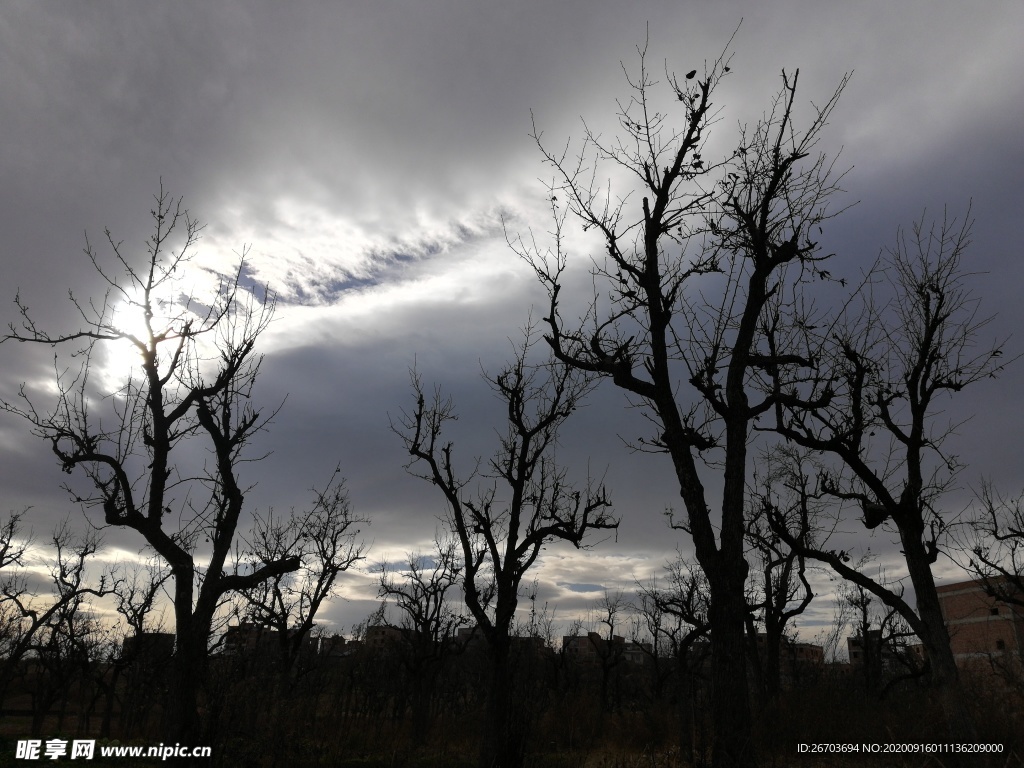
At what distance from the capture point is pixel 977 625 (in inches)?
1905

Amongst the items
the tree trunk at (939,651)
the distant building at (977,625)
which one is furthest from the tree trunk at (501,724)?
the distant building at (977,625)

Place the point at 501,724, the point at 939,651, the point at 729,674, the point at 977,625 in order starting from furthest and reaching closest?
the point at 977,625, the point at 939,651, the point at 501,724, the point at 729,674

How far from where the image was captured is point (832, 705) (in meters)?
15.1

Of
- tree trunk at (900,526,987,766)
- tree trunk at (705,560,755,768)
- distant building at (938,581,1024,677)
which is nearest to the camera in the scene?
tree trunk at (705,560,755,768)

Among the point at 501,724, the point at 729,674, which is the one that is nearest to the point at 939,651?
the point at 729,674

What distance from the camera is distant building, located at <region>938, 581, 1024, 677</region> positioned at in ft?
144

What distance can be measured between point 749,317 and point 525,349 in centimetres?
739

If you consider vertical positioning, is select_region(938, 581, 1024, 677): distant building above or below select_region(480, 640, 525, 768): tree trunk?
above

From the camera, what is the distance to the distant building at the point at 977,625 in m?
44.0

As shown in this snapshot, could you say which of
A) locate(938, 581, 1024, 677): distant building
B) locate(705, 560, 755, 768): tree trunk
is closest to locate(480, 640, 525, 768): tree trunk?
locate(705, 560, 755, 768): tree trunk

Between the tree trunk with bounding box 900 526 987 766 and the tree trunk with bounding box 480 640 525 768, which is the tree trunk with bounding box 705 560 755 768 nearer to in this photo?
the tree trunk with bounding box 480 640 525 768

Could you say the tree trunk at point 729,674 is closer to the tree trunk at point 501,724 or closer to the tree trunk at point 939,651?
the tree trunk at point 501,724

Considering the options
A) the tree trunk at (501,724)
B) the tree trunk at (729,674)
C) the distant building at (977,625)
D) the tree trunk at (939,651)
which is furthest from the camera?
the distant building at (977,625)

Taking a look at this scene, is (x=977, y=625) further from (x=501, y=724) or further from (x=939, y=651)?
(x=501, y=724)
